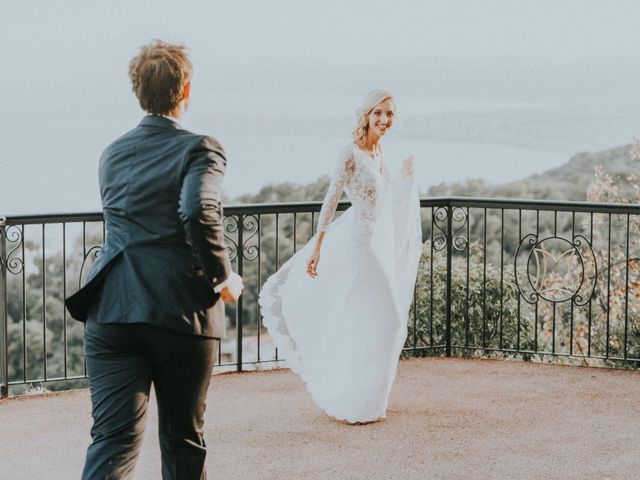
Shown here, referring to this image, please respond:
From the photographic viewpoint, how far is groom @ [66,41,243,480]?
2.85m

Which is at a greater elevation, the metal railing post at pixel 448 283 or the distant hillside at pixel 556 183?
the distant hillside at pixel 556 183

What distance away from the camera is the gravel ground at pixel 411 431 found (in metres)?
4.75

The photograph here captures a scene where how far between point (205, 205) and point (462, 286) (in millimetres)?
5370

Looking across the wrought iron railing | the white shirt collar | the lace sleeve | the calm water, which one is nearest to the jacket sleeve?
the white shirt collar

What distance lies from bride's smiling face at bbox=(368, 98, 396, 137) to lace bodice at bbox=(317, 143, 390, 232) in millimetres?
138

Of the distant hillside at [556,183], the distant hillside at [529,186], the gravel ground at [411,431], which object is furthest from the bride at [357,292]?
the distant hillside at [556,183]

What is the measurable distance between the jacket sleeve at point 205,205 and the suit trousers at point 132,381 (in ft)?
0.75

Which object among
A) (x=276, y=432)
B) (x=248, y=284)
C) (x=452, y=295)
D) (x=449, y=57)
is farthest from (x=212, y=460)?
(x=449, y=57)

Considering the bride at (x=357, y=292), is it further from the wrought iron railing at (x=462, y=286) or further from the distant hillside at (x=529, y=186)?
the distant hillside at (x=529, y=186)

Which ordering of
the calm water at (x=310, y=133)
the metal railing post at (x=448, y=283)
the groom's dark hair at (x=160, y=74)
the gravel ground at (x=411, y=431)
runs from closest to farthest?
the groom's dark hair at (x=160, y=74) → the gravel ground at (x=411, y=431) → the metal railing post at (x=448, y=283) → the calm water at (x=310, y=133)

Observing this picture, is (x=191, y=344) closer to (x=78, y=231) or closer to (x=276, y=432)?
(x=276, y=432)

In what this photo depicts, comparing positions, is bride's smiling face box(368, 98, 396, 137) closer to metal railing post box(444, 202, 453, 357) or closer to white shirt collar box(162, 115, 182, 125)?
metal railing post box(444, 202, 453, 357)

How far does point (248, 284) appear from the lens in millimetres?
13375

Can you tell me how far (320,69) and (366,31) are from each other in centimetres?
89
